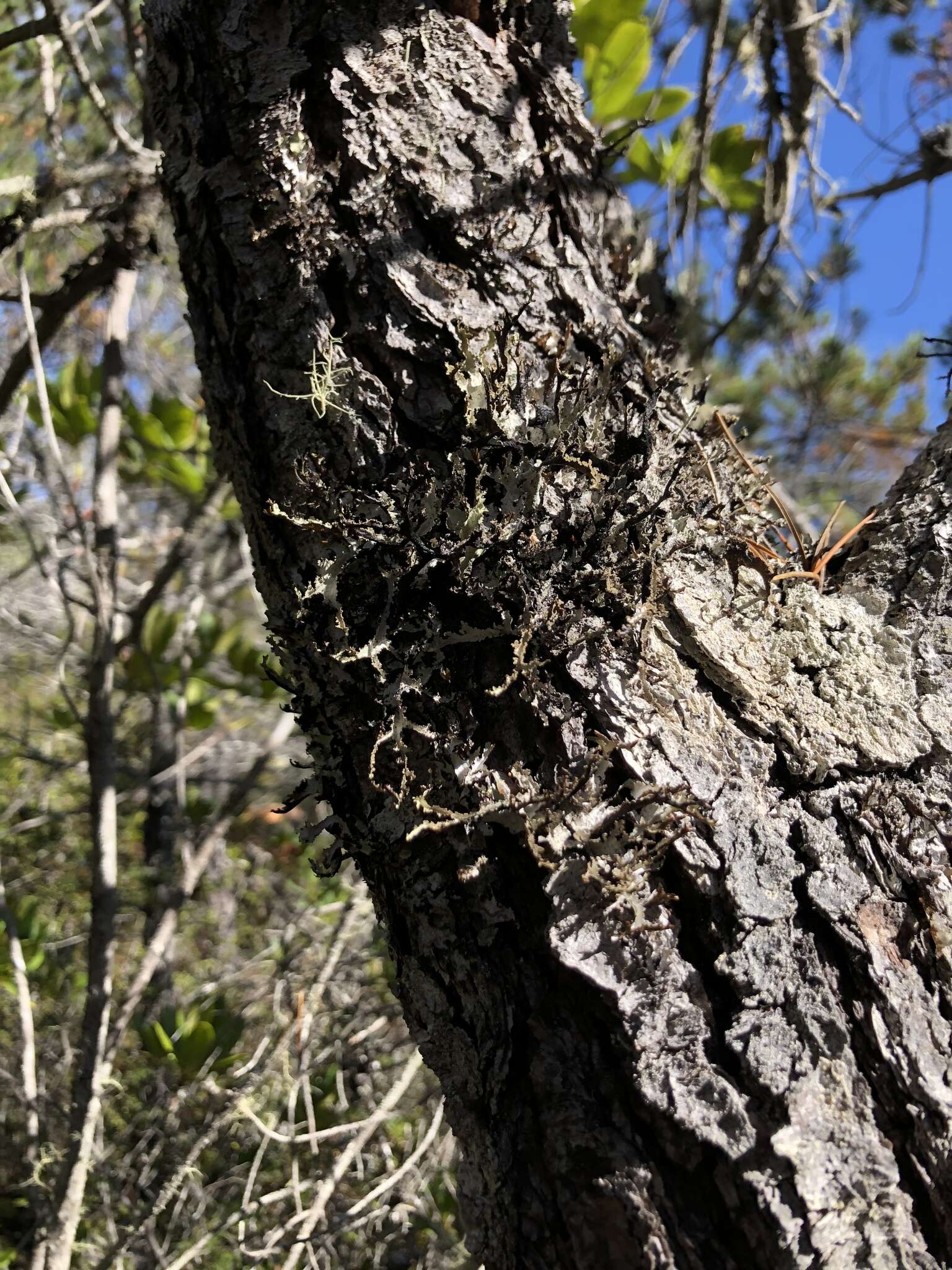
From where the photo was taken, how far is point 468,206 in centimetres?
81

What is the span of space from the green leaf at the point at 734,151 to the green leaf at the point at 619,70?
0.29 metres

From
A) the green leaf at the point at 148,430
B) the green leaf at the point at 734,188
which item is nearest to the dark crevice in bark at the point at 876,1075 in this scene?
the green leaf at the point at 734,188

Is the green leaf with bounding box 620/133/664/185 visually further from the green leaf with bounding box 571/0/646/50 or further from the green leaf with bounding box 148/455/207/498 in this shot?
the green leaf with bounding box 148/455/207/498

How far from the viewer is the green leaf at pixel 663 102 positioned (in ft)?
5.71

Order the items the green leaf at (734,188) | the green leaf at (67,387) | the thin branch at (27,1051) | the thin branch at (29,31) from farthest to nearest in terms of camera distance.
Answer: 1. the green leaf at (67,387)
2. the green leaf at (734,188)
3. the thin branch at (27,1051)
4. the thin branch at (29,31)

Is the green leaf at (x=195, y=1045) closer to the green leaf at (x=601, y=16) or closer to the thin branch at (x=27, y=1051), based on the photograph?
the thin branch at (x=27, y=1051)

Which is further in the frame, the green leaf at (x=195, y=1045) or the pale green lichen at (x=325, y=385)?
the green leaf at (x=195, y=1045)

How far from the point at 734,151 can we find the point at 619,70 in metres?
0.41

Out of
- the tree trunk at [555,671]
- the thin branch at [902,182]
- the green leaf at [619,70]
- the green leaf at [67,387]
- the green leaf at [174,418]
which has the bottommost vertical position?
the tree trunk at [555,671]

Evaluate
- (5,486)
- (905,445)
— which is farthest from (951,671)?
(905,445)

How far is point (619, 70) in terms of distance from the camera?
1.62m

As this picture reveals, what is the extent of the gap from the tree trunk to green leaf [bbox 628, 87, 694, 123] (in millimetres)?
951

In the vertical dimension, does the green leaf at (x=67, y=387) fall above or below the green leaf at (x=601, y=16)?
above

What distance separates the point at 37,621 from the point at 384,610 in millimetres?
3266
